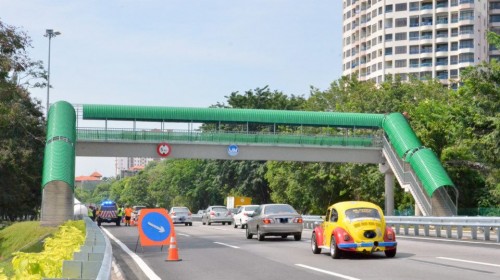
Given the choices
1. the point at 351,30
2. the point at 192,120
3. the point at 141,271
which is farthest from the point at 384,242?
the point at 351,30

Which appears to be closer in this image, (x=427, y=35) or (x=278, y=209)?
(x=278, y=209)

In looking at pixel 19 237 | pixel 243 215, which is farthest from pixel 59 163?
pixel 243 215

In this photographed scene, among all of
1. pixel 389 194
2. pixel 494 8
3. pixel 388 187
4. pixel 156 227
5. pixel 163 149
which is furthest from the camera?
pixel 494 8

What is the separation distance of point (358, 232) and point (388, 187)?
3702 cm

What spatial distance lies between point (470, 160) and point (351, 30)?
89957mm

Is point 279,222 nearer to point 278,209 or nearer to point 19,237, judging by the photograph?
point 278,209

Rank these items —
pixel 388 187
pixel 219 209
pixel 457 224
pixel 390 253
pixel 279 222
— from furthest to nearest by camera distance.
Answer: pixel 219 209 < pixel 388 187 < pixel 457 224 < pixel 279 222 < pixel 390 253

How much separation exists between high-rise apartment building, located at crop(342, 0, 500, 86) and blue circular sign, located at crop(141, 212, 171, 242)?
98.9 metres

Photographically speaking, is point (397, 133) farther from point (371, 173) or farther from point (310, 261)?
point (310, 261)

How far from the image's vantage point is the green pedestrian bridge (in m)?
48.2

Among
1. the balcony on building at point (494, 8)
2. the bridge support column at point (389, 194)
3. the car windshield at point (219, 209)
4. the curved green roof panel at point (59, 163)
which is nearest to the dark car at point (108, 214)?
the car windshield at point (219, 209)

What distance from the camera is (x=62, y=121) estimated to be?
51500 mm

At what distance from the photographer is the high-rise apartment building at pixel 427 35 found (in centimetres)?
12181

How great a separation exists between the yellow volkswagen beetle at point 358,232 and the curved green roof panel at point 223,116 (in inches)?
1485
